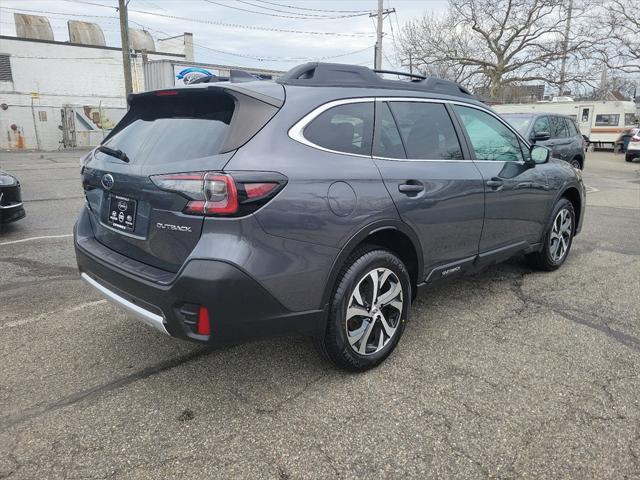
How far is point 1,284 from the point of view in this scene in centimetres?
472

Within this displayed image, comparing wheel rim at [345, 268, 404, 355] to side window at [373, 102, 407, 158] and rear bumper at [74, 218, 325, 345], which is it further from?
side window at [373, 102, 407, 158]

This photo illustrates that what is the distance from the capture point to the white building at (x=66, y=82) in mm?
29141

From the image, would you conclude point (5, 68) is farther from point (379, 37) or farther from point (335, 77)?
point (335, 77)

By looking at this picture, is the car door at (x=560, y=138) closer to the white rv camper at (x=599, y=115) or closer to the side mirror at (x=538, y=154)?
the side mirror at (x=538, y=154)

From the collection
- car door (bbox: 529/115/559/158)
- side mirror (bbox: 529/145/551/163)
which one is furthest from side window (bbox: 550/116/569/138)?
side mirror (bbox: 529/145/551/163)

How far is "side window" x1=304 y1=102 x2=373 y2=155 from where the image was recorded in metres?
2.87

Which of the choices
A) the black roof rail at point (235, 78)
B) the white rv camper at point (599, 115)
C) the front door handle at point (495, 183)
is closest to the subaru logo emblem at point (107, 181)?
the black roof rail at point (235, 78)

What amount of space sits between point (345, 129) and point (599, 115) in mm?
32964

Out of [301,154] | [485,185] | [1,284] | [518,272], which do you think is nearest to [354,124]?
[301,154]

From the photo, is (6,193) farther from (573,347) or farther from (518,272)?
(573,347)

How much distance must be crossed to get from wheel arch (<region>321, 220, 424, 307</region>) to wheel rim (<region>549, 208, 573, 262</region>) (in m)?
2.20

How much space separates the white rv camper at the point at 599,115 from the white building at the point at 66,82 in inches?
687

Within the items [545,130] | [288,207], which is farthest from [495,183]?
[545,130]

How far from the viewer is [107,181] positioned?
2992 millimetres
